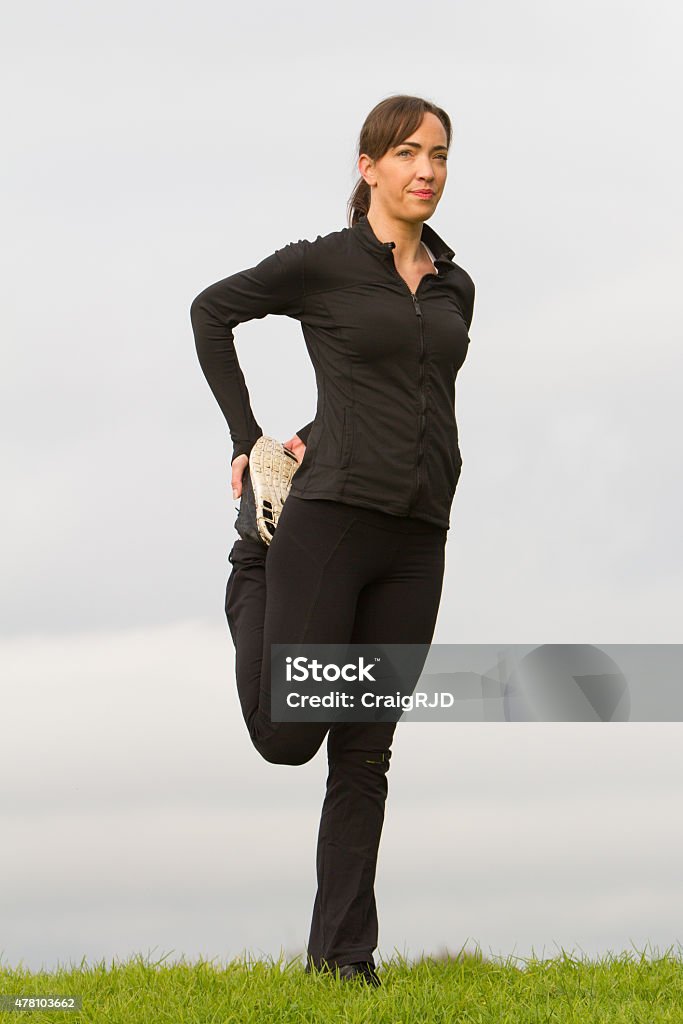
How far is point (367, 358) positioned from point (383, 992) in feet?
7.29

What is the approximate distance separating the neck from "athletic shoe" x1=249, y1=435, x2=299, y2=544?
2.90 ft

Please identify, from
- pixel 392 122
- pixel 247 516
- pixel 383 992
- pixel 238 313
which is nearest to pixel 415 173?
pixel 392 122

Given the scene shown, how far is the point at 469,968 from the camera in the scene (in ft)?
16.7

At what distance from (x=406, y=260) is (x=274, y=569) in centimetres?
126

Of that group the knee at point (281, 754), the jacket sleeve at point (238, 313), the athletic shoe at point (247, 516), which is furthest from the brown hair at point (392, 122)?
the knee at point (281, 754)

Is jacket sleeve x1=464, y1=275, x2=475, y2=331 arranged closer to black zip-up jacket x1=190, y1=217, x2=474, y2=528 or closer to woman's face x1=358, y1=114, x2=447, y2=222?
black zip-up jacket x1=190, y1=217, x2=474, y2=528

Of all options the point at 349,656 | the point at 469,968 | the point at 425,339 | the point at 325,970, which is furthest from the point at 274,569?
the point at 469,968

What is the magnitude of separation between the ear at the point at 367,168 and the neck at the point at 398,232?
113mm

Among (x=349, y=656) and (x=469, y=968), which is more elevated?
(x=349, y=656)

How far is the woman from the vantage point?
15.0 ft

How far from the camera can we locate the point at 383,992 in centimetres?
445

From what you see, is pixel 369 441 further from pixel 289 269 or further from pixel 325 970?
pixel 325 970

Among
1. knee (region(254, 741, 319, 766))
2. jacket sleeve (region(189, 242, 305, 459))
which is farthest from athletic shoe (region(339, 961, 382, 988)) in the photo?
jacket sleeve (region(189, 242, 305, 459))

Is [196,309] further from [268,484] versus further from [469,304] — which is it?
[469,304]
